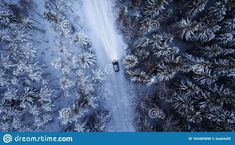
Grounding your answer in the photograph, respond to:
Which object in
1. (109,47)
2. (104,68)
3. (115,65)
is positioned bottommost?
(115,65)

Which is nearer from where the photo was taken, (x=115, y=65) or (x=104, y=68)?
(x=115, y=65)

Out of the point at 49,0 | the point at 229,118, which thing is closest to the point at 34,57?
the point at 49,0

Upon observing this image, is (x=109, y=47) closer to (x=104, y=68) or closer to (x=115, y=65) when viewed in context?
(x=115, y=65)

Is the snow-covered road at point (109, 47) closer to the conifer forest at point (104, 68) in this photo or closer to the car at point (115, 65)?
the conifer forest at point (104, 68)

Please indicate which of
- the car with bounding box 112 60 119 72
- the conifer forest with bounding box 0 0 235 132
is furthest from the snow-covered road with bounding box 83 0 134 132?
the car with bounding box 112 60 119 72

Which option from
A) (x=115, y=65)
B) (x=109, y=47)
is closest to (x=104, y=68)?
(x=115, y=65)

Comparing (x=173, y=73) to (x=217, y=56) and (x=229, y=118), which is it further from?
(x=229, y=118)

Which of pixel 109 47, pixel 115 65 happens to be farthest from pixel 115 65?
pixel 109 47

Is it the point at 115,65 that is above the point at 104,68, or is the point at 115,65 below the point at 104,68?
below
